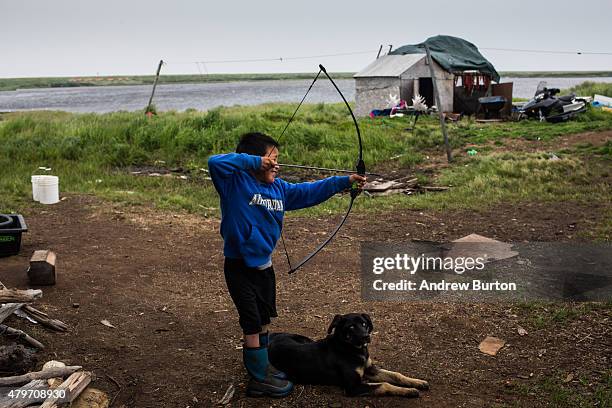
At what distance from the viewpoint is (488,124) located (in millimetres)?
19500

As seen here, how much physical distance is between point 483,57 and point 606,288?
2070cm

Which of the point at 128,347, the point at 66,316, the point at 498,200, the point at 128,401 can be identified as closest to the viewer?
the point at 128,401

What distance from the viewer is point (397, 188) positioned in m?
12.5

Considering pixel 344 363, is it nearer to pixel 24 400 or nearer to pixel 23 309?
pixel 24 400

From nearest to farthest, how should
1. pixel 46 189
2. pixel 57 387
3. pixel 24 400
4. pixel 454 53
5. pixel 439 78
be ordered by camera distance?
pixel 24 400 < pixel 57 387 < pixel 46 189 < pixel 439 78 < pixel 454 53

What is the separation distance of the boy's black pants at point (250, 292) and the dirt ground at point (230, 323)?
501mm

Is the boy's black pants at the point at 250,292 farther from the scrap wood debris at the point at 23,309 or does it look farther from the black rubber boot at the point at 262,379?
the scrap wood debris at the point at 23,309

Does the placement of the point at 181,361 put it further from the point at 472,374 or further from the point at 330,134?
the point at 330,134

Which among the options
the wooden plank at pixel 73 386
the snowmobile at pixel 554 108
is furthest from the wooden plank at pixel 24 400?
the snowmobile at pixel 554 108

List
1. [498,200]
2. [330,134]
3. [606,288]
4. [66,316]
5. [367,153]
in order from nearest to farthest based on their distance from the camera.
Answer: [66,316], [606,288], [498,200], [367,153], [330,134]

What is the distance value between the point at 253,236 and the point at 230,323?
1.81 metres

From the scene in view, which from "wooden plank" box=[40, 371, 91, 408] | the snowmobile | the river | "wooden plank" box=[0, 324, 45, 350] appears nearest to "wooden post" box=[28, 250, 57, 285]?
"wooden plank" box=[0, 324, 45, 350]

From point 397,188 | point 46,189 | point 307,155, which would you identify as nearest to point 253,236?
point 46,189

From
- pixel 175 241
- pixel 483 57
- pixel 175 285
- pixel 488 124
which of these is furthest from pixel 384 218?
pixel 483 57
